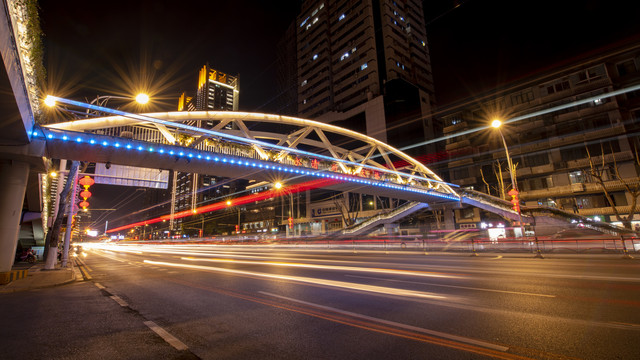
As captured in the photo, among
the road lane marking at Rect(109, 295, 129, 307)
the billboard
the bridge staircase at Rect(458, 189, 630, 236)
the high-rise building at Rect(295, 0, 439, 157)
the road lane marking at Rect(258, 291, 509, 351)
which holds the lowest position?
the road lane marking at Rect(109, 295, 129, 307)

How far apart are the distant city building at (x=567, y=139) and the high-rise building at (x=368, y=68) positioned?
19630mm

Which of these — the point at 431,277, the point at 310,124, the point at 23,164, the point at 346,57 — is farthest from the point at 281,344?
the point at 346,57

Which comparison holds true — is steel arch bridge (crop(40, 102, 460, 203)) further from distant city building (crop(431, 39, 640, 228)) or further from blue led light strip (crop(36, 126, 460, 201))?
distant city building (crop(431, 39, 640, 228))

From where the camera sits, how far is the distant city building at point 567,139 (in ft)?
123

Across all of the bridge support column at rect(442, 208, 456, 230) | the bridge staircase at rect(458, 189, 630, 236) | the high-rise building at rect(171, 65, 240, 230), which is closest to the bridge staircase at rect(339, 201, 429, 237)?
the bridge support column at rect(442, 208, 456, 230)

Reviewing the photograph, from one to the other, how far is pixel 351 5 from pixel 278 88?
138ft

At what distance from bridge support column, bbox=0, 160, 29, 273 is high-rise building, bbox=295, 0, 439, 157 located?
64.7 m

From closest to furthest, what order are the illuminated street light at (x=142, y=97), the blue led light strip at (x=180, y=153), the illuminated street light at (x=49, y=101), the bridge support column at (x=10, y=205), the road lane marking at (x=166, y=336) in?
the road lane marking at (x=166, y=336), the bridge support column at (x=10, y=205), the illuminated street light at (x=142, y=97), the illuminated street light at (x=49, y=101), the blue led light strip at (x=180, y=153)

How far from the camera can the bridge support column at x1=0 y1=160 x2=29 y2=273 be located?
1210cm

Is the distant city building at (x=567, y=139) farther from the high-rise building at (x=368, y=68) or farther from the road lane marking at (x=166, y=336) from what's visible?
the road lane marking at (x=166, y=336)

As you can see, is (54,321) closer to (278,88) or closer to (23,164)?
(23,164)

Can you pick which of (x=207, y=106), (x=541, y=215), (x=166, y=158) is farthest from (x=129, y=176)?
(x=207, y=106)

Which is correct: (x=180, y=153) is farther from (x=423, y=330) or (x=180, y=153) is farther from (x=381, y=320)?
(x=423, y=330)

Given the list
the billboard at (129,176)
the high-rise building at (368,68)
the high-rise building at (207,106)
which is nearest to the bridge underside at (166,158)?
the billboard at (129,176)
